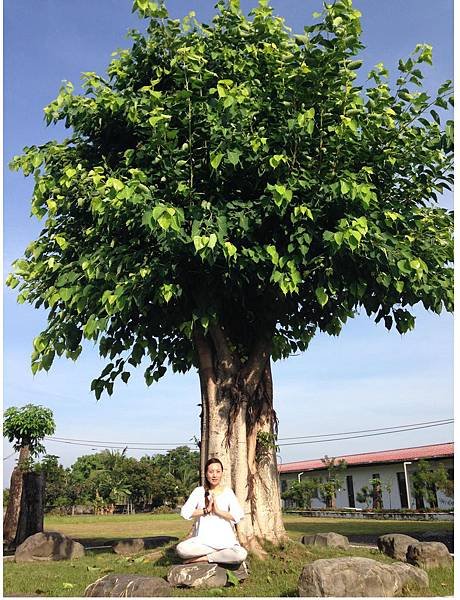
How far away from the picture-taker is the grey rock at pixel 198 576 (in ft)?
27.5

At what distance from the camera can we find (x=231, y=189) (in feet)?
34.0

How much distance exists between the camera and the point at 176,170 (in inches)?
383

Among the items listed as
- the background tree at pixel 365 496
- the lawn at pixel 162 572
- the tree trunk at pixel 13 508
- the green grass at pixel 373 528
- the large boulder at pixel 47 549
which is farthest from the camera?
the background tree at pixel 365 496

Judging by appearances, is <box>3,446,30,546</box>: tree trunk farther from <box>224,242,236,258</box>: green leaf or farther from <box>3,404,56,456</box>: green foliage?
<box>224,242,236,258</box>: green leaf

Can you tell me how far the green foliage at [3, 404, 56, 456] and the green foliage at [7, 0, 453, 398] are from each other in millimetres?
11359

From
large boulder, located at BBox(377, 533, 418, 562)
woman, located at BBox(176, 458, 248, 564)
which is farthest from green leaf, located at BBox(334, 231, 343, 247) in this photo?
large boulder, located at BBox(377, 533, 418, 562)

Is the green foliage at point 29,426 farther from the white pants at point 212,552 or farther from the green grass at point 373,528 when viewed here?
the white pants at point 212,552

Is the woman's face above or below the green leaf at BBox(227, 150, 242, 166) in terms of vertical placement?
below

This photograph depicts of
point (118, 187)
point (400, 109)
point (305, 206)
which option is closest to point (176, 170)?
point (118, 187)

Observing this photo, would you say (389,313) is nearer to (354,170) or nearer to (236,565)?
(354,170)

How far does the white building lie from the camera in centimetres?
3681

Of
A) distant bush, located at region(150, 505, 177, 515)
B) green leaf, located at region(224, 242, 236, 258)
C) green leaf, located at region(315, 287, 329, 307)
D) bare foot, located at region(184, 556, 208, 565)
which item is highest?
green leaf, located at region(224, 242, 236, 258)

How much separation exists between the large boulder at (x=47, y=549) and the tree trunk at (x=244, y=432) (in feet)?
12.5

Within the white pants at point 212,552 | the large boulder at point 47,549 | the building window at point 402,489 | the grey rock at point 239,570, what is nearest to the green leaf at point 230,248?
the white pants at point 212,552
